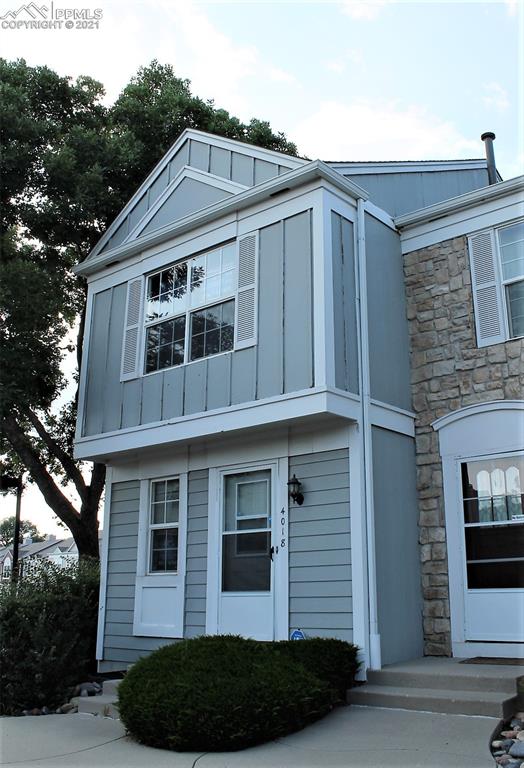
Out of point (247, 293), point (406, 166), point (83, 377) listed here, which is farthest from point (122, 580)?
point (406, 166)

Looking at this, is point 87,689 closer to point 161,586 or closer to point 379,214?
point 161,586

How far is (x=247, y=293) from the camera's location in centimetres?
776

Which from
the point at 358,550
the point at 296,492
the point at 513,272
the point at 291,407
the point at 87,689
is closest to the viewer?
the point at 358,550

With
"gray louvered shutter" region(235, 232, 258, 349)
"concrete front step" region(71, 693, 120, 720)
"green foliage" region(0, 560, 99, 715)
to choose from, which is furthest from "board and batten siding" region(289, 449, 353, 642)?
"green foliage" region(0, 560, 99, 715)

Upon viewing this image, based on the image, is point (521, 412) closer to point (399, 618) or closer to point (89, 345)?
point (399, 618)

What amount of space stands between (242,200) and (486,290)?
9.52 feet

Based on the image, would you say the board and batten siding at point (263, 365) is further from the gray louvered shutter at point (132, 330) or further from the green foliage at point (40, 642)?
the green foliage at point (40, 642)

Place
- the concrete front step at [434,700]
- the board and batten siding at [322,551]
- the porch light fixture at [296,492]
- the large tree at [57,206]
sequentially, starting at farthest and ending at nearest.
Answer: the large tree at [57,206] < the porch light fixture at [296,492] < the board and batten siding at [322,551] < the concrete front step at [434,700]

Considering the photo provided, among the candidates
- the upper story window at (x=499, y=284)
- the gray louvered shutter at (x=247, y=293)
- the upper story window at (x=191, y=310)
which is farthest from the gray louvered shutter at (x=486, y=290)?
the upper story window at (x=191, y=310)

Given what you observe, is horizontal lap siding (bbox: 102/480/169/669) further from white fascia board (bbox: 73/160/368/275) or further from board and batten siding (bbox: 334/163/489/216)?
board and batten siding (bbox: 334/163/489/216)

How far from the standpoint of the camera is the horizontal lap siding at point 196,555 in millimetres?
7883

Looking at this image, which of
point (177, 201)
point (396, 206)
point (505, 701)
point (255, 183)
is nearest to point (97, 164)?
point (177, 201)

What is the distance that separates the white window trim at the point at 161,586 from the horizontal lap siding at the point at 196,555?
0.22ft

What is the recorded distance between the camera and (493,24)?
7.08 m
